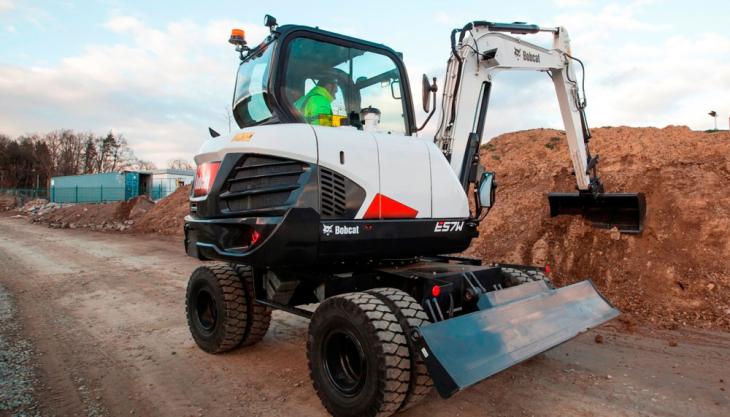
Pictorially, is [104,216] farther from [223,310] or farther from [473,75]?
[473,75]

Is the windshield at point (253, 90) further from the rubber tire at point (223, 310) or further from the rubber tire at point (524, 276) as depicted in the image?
the rubber tire at point (524, 276)

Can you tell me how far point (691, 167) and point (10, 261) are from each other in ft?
46.1

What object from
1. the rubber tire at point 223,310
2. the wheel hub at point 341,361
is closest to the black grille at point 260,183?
the wheel hub at point 341,361

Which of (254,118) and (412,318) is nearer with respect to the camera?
(412,318)

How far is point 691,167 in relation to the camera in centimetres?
834

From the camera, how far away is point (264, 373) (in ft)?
14.5

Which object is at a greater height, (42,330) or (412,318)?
(412,318)

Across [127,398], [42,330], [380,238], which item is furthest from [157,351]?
[380,238]

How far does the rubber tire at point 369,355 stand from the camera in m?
3.11

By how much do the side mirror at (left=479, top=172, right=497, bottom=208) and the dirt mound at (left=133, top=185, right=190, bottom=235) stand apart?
14846 mm

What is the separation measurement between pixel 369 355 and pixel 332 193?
3.79 feet

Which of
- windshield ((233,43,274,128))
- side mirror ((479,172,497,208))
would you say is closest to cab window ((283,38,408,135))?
windshield ((233,43,274,128))

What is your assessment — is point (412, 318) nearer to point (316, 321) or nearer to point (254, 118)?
point (316, 321)

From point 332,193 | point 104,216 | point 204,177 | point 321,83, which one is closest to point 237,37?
point 321,83
